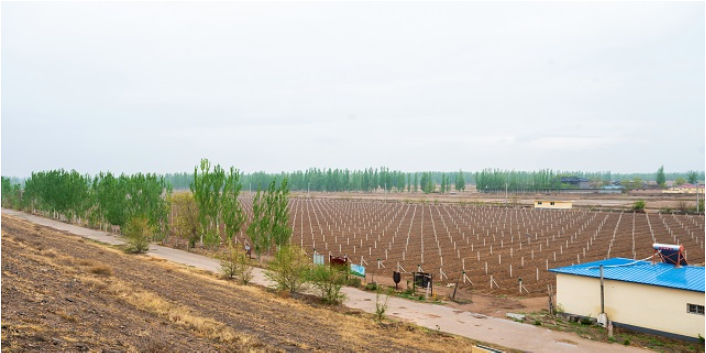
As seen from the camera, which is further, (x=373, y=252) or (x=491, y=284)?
(x=373, y=252)

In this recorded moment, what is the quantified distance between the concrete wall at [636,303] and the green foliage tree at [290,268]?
13030 mm

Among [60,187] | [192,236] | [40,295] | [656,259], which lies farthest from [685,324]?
[60,187]

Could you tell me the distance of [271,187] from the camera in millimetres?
39531

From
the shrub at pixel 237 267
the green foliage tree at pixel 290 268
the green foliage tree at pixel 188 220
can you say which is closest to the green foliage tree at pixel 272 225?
the shrub at pixel 237 267

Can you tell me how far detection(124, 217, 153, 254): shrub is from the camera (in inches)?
1468

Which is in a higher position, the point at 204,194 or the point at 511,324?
the point at 204,194

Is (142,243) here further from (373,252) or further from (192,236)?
(373,252)

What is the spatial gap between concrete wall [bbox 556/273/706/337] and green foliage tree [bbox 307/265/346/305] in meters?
10.9

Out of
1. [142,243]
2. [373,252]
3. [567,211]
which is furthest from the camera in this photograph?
[567,211]

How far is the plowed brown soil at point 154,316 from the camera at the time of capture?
11.8 metres

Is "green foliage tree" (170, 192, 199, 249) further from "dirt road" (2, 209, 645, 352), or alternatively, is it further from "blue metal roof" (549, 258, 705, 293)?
"blue metal roof" (549, 258, 705, 293)

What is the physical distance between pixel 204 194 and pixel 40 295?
3137 centimetres

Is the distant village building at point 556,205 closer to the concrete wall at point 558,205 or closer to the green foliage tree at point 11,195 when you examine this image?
the concrete wall at point 558,205

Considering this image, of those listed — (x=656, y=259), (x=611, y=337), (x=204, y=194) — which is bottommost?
(x=611, y=337)
